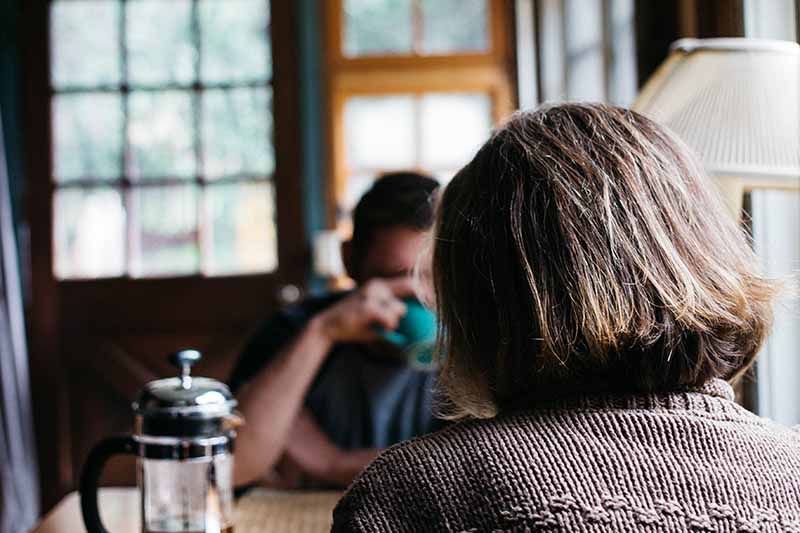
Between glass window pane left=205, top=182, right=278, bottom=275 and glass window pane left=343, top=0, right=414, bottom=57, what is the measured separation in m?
0.65

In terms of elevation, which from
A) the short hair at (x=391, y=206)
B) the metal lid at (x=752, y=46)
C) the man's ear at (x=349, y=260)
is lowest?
the man's ear at (x=349, y=260)

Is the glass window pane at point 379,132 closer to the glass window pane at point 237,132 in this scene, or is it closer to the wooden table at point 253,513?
the glass window pane at point 237,132

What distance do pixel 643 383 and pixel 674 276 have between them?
8 cm

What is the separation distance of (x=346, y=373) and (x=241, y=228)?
7.12ft

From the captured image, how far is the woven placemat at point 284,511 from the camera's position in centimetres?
115

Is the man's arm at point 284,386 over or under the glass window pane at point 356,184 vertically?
under

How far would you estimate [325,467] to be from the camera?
149cm

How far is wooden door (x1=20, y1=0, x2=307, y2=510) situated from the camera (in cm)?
372

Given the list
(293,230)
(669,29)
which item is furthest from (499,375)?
(293,230)

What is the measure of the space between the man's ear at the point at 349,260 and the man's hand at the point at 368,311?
0.52 feet

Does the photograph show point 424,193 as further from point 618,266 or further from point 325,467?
point 618,266

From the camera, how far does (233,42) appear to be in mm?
3777

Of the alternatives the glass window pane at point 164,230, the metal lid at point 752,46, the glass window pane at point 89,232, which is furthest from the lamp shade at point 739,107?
the glass window pane at point 89,232

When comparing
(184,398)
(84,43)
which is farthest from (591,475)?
(84,43)
